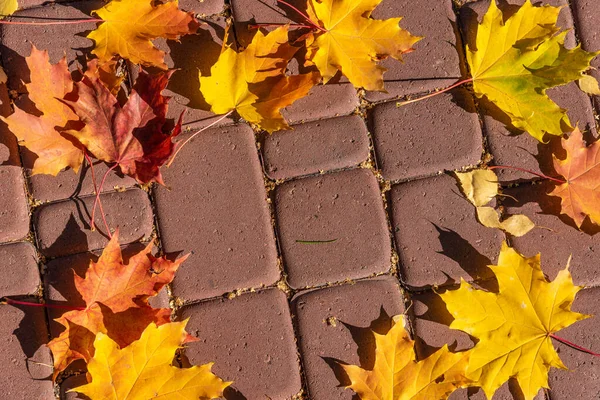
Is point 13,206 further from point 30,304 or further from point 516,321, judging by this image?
point 516,321

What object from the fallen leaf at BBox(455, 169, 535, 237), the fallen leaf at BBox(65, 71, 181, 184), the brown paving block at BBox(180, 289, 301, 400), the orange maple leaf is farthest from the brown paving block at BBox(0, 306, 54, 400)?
the fallen leaf at BBox(455, 169, 535, 237)

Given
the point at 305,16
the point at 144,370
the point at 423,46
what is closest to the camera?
the point at 144,370

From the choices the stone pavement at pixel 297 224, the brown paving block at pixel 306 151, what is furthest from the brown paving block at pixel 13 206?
the brown paving block at pixel 306 151

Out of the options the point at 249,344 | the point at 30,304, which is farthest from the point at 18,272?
the point at 249,344

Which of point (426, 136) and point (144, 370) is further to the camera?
point (426, 136)

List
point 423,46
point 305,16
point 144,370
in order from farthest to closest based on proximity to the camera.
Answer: point 423,46, point 305,16, point 144,370

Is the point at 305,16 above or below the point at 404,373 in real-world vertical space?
above
